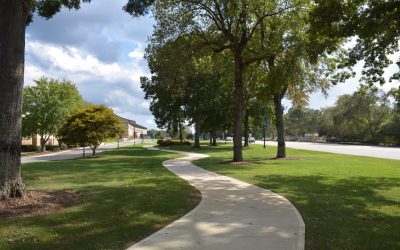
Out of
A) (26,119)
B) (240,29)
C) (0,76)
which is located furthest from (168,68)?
(26,119)

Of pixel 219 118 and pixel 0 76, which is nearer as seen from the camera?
pixel 0 76

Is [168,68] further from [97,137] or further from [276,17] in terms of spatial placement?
[97,137]

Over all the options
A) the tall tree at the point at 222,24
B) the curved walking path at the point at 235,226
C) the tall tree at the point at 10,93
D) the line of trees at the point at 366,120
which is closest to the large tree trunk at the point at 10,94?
the tall tree at the point at 10,93

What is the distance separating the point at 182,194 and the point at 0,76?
5.21 metres

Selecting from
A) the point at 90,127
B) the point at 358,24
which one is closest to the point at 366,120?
the point at 90,127

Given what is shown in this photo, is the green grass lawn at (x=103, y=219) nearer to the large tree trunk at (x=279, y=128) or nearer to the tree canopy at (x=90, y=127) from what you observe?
the large tree trunk at (x=279, y=128)

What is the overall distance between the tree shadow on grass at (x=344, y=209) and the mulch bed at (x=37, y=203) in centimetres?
512

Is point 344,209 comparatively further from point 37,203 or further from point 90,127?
point 90,127

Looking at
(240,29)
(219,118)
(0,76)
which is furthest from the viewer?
(219,118)

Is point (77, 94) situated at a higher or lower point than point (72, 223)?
A: higher

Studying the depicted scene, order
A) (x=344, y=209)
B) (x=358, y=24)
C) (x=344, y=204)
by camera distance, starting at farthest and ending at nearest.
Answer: (x=358, y=24), (x=344, y=204), (x=344, y=209)

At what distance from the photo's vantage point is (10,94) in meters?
8.91

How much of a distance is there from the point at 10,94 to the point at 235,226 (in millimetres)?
5568

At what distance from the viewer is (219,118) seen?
5041 cm
